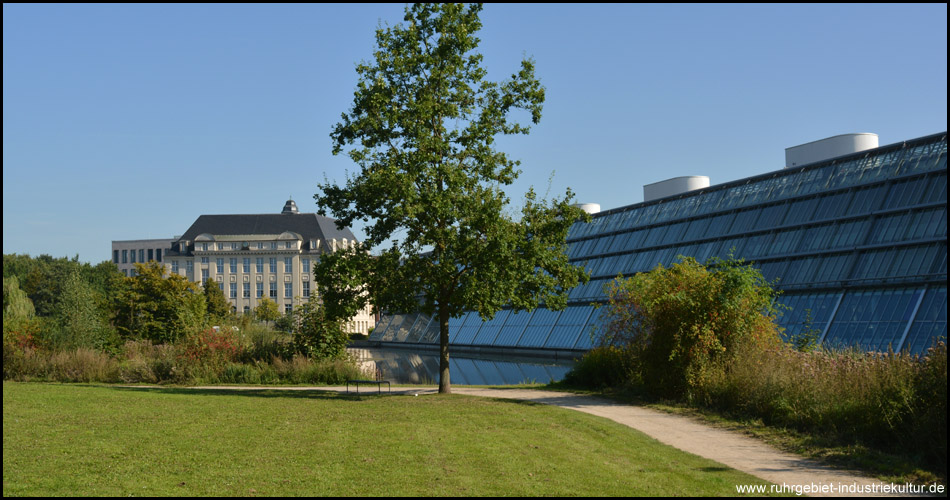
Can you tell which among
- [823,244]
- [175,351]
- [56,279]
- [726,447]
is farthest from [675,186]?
[56,279]

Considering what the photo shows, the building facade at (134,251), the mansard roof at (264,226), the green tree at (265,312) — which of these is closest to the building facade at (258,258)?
the mansard roof at (264,226)

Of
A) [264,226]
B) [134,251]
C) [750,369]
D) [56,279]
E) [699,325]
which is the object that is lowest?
[750,369]

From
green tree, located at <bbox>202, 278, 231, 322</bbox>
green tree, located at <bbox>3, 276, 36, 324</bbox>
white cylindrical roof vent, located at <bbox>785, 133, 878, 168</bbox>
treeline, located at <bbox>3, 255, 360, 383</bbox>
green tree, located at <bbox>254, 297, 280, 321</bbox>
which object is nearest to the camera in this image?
treeline, located at <bbox>3, 255, 360, 383</bbox>

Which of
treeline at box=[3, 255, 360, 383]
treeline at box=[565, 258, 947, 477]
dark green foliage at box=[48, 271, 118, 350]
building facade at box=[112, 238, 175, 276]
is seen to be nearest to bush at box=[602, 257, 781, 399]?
treeline at box=[565, 258, 947, 477]

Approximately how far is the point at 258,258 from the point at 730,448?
12514 cm

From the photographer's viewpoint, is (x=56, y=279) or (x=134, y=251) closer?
(x=56, y=279)

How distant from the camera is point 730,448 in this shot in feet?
44.9

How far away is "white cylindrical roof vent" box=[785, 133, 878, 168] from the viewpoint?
45406mm

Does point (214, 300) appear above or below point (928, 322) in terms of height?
above

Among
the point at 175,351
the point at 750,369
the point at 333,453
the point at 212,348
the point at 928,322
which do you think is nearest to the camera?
the point at 333,453

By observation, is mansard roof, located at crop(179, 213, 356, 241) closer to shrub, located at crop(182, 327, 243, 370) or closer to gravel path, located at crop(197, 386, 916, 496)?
shrub, located at crop(182, 327, 243, 370)

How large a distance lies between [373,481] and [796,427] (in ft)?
30.0

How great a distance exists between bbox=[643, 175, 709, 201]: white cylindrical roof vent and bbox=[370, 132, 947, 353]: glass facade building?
2853 millimetres

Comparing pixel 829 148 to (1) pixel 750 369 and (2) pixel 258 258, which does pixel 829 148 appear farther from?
(2) pixel 258 258
